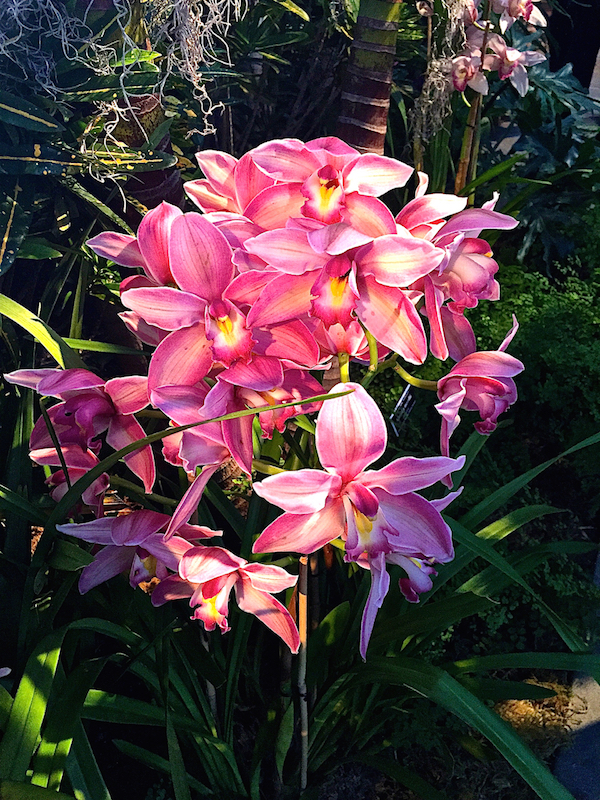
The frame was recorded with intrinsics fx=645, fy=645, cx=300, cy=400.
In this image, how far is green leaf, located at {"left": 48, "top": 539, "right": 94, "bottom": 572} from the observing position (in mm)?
958

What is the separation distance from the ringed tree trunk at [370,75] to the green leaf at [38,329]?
917mm

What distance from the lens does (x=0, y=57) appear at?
1209mm

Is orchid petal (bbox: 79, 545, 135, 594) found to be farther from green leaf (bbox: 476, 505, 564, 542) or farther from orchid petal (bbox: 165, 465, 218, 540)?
green leaf (bbox: 476, 505, 564, 542)

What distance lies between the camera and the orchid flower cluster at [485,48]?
A: 2.03 metres

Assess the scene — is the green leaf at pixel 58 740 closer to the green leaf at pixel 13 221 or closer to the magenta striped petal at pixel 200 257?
the magenta striped petal at pixel 200 257

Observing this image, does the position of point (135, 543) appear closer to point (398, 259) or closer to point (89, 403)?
point (89, 403)

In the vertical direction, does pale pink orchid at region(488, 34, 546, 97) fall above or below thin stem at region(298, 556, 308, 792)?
above

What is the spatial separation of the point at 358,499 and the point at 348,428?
0.08 metres

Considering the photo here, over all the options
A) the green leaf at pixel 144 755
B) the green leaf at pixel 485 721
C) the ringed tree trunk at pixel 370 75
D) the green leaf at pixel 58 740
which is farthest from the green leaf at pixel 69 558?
the ringed tree trunk at pixel 370 75

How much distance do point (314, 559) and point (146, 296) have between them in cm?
62

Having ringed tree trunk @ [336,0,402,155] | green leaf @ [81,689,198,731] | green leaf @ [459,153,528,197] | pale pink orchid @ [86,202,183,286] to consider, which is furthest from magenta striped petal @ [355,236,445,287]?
green leaf @ [459,153,528,197]

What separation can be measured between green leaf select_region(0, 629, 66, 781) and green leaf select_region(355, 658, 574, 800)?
49 centimetres

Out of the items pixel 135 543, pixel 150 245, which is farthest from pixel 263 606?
pixel 150 245

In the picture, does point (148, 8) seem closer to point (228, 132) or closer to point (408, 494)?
point (228, 132)
